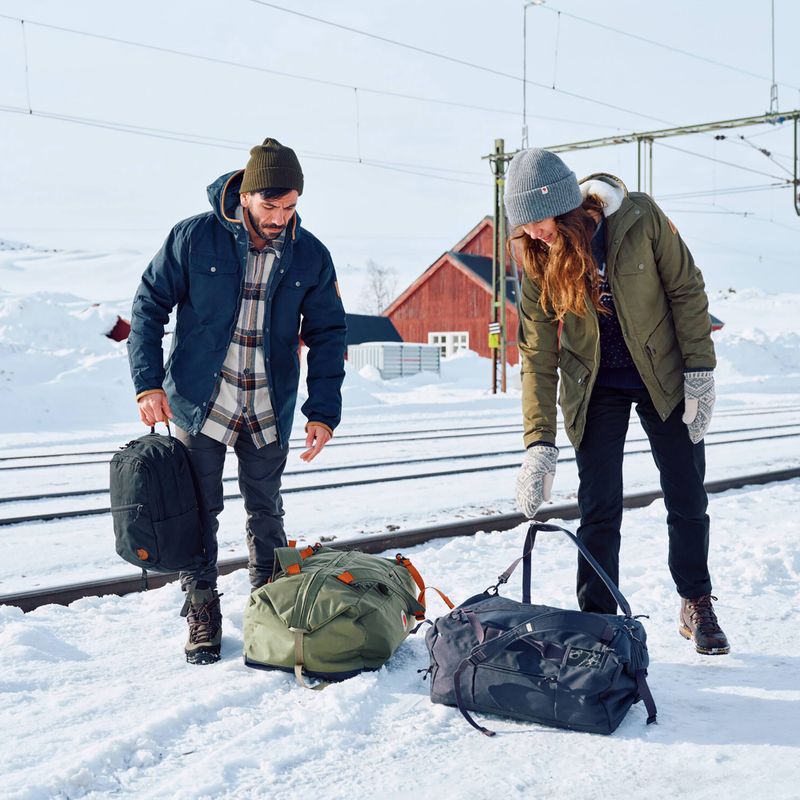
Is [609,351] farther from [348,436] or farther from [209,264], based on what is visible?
[348,436]

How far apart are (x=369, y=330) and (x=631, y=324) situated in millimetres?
35274

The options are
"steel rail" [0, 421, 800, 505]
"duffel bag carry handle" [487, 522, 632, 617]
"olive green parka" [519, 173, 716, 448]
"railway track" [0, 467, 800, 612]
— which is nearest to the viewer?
"duffel bag carry handle" [487, 522, 632, 617]

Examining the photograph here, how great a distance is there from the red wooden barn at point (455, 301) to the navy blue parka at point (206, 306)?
32.5 metres

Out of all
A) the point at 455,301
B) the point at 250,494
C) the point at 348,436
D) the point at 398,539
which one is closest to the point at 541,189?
the point at 250,494

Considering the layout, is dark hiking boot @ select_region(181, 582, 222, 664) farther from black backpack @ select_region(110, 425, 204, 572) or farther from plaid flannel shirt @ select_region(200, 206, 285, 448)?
plaid flannel shirt @ select_region(200, 206, 285, 448)

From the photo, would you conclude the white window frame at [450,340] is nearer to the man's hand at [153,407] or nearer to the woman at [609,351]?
the woman at [609,351]

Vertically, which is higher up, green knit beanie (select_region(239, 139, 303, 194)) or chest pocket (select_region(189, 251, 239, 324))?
green knit beanie (select_region(239, 139, 303, 194))

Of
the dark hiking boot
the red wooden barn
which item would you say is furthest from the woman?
the red wooden barn

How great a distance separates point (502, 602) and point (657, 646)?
0.89 metres

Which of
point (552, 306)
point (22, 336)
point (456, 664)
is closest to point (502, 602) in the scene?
point (456, 664)

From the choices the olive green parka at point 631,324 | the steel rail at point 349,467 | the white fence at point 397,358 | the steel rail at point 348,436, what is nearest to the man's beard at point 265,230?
the olive green parka at point 631,324

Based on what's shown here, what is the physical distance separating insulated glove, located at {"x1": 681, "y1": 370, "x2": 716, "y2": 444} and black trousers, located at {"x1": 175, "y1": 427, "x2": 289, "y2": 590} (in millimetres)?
1683

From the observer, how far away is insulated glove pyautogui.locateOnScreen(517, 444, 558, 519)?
3662 mm

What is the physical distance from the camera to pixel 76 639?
3.89 meters
